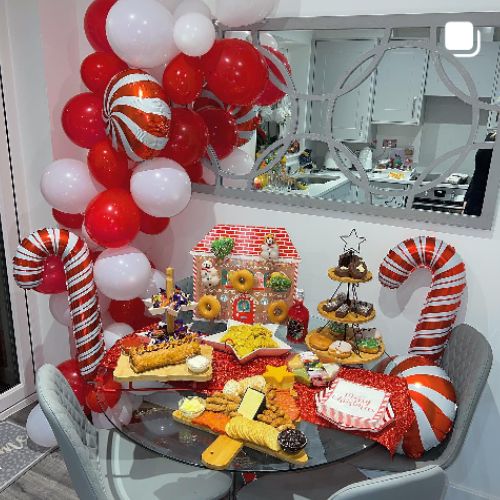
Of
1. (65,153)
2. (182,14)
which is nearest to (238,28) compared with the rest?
(182,14)

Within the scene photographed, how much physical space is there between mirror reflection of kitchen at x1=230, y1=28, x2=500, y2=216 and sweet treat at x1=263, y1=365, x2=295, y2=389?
102cm

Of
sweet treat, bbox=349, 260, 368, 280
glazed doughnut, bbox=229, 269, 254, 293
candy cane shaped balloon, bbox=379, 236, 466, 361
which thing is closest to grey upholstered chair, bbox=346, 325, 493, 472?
candy cane shaped balloon, bbox=379, 236, 466, 361

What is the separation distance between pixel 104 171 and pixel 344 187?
4.27 ft

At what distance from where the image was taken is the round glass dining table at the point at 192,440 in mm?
1570

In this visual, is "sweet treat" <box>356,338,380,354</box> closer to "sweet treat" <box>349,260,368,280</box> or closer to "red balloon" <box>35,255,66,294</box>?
"sweet treat" <box>349,260,368,280</box>

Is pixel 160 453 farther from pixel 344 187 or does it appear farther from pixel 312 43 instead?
pixel 312 43

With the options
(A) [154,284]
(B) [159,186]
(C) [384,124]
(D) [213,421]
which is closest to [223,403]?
(D) [213,421]

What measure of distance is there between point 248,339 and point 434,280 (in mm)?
891

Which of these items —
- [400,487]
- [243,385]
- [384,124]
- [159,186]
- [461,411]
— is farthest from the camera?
[384,124]

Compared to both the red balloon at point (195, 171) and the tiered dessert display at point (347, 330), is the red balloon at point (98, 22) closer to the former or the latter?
the red balloon at point (195, 171)

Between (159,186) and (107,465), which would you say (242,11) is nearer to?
(159,186)

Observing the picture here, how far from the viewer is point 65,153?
9.77 ft

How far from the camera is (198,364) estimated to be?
6.21 ft

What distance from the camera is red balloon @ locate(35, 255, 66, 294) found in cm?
255
